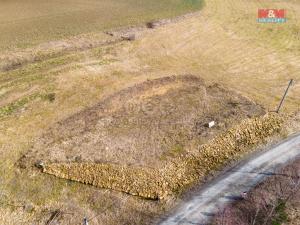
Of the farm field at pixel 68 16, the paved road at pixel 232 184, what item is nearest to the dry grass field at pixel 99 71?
the farm field at pixel 68 16

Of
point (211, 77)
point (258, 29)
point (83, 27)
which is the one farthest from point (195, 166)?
point (258, 29)

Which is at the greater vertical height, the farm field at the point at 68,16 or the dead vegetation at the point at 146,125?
the farm field at the point at 68,16

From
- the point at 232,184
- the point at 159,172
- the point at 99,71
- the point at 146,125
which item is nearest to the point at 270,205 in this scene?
the point at 232,184

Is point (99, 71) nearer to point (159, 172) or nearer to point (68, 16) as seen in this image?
point (159, 172)

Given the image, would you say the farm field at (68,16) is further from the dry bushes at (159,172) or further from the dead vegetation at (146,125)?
the dry bushes at (159,172)

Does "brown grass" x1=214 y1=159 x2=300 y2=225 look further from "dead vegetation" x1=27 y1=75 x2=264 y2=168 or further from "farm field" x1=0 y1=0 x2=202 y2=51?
"farm field" x1=0 y1=0 x2=202 y2=51

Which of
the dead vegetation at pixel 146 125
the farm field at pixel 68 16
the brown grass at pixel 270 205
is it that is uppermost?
the farm field at pixel 68 16
